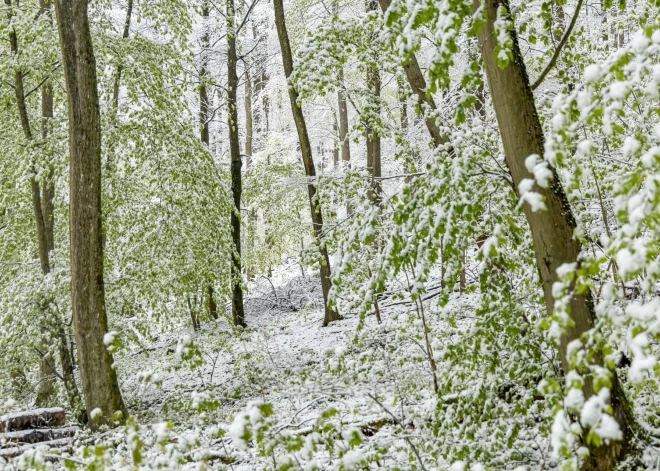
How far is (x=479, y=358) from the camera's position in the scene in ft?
12.2

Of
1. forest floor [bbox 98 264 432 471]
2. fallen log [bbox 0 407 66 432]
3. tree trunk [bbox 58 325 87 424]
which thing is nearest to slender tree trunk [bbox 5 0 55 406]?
tree trunk [bbox 58 325 87 424]

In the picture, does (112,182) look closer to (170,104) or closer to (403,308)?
(170,104)

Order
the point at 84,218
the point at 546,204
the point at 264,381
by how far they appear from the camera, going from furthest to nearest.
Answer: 1. the point at 264,381
2. the point at 84,218
3. the point at 546,204

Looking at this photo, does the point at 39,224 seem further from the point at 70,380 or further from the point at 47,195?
the point at 70,380

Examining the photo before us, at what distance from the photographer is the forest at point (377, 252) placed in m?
A: 2.29

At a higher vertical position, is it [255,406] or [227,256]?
→ [227,256]

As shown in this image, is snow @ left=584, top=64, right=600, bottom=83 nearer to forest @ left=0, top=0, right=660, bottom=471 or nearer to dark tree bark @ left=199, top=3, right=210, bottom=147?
forest @ left=0, top=0, right=660, bottom=471

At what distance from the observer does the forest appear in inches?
90.1

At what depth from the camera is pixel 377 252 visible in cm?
508

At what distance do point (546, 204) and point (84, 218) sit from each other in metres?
4.89

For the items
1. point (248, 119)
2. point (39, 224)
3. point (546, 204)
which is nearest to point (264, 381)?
point (39, 224)

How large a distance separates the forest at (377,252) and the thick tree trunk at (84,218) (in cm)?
2

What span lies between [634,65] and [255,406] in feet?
Answer: 6.84

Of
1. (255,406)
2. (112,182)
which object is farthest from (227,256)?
(255,406)
